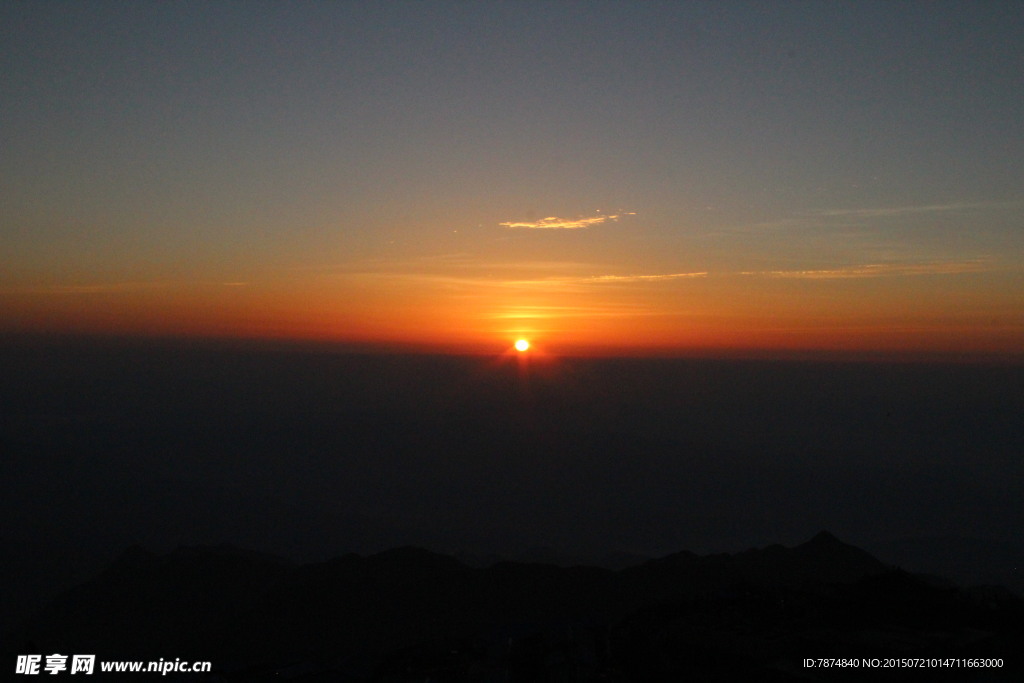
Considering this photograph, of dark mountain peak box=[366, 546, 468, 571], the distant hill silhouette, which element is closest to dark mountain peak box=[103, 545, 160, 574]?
the distant hill silhouette

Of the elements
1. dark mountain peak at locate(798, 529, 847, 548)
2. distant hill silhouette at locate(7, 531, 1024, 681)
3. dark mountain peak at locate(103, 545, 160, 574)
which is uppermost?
dark mountain peak at locate(103, 545, 160, 574)

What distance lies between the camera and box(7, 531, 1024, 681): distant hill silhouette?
66.1 feet

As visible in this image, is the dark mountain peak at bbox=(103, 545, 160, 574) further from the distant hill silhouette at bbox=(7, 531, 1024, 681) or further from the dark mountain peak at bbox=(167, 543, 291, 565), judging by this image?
→ the dark mountain peak at bbox=(167, 543, 291, 565)

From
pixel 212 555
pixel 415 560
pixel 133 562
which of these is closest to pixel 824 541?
pixel 415 560

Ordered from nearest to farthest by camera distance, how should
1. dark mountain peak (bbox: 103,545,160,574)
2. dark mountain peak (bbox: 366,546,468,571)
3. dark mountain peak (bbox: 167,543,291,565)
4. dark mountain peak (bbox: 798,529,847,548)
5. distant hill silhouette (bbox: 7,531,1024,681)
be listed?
1. distant hill silhouette (bbox: 7,531,1024,681)
2. dark mountain peak (bbox: 366,546,468,571)
3. dark mountain peak (bbox: 798,529,847,548)
4. dark mountain peak (bbox: 167,543,291,565)
5. dark mountain peak (bbox: 103,545,160,574)

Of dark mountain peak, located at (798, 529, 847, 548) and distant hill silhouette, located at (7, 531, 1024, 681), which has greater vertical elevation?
dark mountain peak, located at (798, 529, 847, 548)

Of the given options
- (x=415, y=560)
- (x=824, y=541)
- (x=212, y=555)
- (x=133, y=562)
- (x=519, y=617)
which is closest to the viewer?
(x=519, y=617)

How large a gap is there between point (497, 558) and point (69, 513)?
165 ft

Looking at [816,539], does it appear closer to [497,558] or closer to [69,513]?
[497,558]

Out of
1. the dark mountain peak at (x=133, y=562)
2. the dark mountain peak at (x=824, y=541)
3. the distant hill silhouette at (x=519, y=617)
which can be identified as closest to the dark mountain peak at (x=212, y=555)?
the distant hill silhouette at (x=519, y=617)

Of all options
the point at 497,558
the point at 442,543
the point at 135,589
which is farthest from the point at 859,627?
the point at 442,543

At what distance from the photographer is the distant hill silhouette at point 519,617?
2014 cm

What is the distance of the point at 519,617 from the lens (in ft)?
98.8

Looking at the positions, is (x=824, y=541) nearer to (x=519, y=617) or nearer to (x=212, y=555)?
(x=519, y=617)
